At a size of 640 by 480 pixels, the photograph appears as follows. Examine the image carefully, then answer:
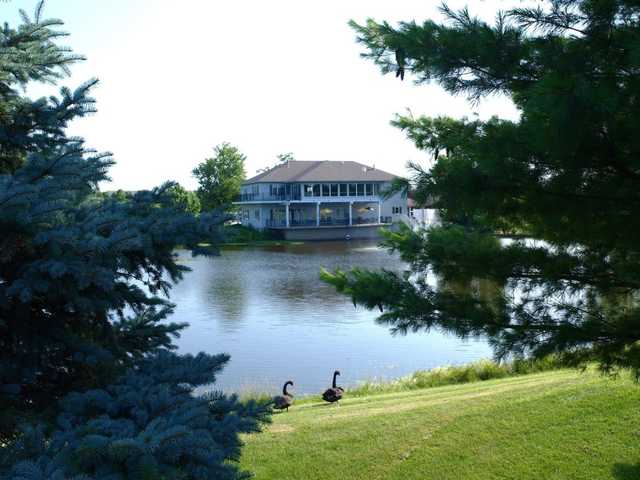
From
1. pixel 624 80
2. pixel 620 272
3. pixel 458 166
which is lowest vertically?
pixel 620 272

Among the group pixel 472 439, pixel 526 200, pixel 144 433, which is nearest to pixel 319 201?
pixel 472 439

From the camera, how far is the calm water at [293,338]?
1318 centimetres

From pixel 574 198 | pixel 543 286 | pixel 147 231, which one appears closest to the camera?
pixel 147 231

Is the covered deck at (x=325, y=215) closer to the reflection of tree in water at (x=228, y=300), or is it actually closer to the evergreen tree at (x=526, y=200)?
the reflection of tree in water at (x=228, y=300)

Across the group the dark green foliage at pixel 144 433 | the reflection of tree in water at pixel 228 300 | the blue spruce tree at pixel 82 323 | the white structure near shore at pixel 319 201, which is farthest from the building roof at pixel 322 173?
the dark green foliage at pixel 144 433

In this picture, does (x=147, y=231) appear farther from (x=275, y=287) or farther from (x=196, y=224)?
(x=275, y=287)

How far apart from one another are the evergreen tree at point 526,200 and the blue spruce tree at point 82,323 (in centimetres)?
233

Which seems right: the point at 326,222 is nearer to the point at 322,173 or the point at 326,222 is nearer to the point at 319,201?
the point at 319,201

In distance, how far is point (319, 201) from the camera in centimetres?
5353

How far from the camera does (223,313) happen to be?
20.0m

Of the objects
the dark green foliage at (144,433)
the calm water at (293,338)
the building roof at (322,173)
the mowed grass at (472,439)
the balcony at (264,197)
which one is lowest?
the calm water at (293,338)

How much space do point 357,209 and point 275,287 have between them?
1275 inches

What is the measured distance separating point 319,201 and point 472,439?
4700 cm

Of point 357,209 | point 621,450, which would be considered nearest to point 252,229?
point 357,209
